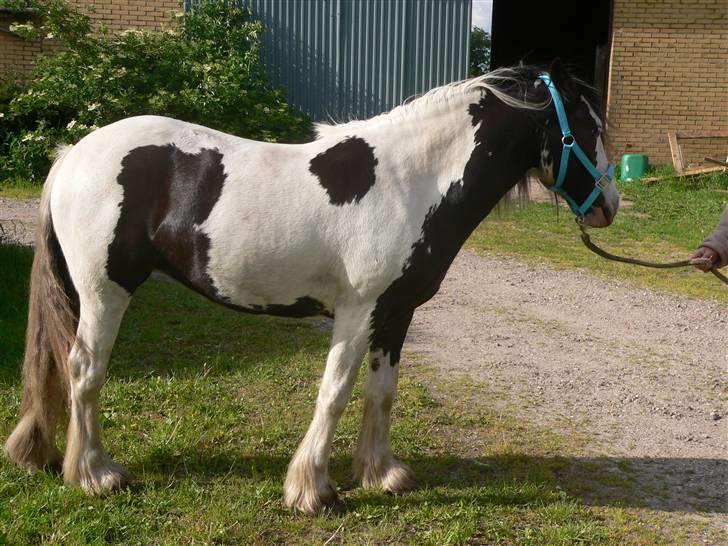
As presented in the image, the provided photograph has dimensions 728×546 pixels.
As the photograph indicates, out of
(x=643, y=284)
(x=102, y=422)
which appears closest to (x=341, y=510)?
(x=102, y=422)

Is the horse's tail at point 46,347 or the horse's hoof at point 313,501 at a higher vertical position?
the horse's tail at point 46,347

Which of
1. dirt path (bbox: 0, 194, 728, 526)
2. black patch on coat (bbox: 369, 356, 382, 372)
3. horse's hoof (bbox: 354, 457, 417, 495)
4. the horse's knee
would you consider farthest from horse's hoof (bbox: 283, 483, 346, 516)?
dirt path (bbox: 0, 194, 728, 526)

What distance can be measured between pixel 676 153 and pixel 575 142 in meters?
12.1

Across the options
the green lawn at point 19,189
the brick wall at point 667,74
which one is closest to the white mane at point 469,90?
the green lawn at point 19,189

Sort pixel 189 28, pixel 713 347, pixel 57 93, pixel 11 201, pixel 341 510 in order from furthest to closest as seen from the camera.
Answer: pixel 189 28, pixel 57 93, pixel 11 201, pixel 713 347, pixel 341 510

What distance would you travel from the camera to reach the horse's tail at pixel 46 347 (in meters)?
3.38

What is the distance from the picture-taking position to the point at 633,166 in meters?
14.5

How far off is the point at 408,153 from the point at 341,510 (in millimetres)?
1644

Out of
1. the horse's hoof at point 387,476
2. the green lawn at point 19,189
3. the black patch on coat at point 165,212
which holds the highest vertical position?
the black patch on coat at point 165,212

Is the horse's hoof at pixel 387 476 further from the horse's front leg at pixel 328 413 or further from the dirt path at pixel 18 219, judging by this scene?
the dirt path at pixel 18 219

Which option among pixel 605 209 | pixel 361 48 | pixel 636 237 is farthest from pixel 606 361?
pixel 361 48

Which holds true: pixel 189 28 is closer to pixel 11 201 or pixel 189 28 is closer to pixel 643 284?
pixel 11 201

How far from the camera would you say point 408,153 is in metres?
3.26

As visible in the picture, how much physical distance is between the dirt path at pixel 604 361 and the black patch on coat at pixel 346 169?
207cm
